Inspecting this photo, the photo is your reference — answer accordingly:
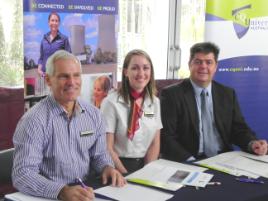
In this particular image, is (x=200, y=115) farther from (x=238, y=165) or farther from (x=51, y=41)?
(x=51, y=41)

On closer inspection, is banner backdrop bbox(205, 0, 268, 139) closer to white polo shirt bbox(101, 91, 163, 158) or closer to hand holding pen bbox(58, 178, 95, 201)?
white polo shirt bbox(101, 91, 163, 158)

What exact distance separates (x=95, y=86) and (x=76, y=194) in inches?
81.8

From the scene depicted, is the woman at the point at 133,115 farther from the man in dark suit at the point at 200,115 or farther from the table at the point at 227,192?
the table at the point at 227,192

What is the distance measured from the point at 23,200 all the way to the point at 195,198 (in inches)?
28.4

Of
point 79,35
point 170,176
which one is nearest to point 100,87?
point 79,35

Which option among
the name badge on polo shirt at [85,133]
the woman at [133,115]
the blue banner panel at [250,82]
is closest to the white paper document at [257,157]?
the woman at [133,115]


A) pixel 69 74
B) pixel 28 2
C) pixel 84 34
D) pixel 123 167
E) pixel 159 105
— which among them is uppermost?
pixel 28 2

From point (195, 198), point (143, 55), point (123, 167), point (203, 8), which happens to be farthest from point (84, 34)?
point (195, 198)

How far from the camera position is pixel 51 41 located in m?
3.25

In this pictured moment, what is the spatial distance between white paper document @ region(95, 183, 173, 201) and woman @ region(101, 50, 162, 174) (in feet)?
2.49

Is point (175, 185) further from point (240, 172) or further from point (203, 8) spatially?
point (203, 8)

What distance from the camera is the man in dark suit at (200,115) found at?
9.02 ft

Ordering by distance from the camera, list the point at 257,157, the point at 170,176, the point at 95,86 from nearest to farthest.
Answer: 1. the point at 170,176
2. the point at 257,157
3. the point at 95,86

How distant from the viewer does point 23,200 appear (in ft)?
5.39
